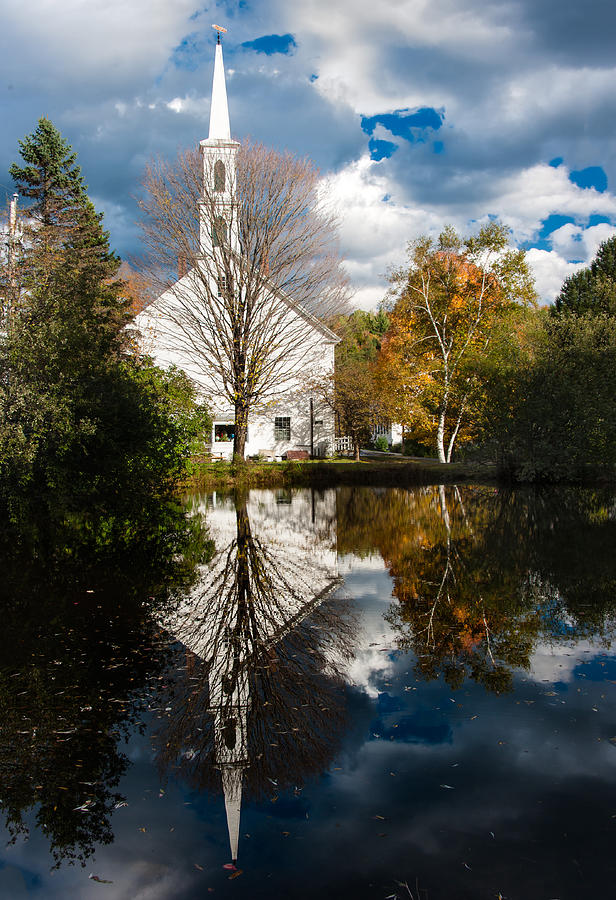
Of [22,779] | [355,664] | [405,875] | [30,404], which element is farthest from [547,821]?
[30,404]

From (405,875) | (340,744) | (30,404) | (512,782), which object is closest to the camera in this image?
(405,875)

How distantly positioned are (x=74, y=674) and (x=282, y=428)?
3147 cm

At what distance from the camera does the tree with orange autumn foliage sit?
105 feet

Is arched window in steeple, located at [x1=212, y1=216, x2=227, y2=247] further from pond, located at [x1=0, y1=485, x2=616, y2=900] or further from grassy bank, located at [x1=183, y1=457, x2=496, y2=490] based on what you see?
pond, located at [x1=0, y1=485, x2=616, y2=900]

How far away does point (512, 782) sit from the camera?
12.7 feet

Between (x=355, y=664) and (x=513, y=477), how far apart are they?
2118cm

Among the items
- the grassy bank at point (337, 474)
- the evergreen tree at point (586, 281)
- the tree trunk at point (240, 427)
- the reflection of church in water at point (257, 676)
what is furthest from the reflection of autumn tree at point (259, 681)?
the evergreen tree at point (586, 281)

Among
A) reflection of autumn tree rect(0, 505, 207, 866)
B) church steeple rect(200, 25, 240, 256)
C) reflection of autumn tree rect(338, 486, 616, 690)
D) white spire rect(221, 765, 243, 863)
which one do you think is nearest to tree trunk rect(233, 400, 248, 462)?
church steeple rect(200, 25, 240, 256)

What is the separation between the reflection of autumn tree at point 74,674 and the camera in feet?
12.3

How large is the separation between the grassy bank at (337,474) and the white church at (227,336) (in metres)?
2.93

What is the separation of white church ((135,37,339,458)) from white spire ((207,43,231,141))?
41 mm

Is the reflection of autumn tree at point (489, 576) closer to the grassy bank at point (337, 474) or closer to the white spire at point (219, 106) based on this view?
the grassy bank at point (337, 474)

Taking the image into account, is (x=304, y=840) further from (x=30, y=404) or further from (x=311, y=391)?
(x=311, y=391)

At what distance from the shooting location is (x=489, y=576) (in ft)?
30.1
